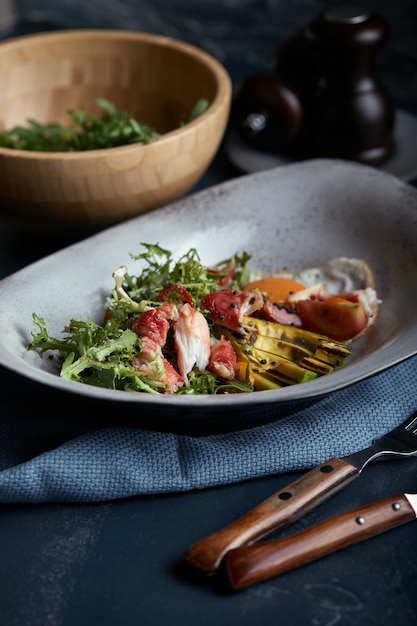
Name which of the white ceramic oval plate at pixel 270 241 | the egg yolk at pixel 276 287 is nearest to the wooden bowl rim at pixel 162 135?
the white ceramic oval plate at pixel 270 241

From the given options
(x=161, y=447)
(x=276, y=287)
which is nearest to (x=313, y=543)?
(x=161, y=447)

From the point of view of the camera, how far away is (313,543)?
135 centimetres

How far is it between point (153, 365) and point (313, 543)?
43cm

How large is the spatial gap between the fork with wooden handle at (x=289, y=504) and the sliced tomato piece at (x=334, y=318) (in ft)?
0.93

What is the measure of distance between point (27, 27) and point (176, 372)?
2.63m

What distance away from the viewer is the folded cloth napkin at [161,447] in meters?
1.51

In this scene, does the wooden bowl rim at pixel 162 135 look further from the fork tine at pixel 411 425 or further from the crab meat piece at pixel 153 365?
the fork tine at pixel 411 425

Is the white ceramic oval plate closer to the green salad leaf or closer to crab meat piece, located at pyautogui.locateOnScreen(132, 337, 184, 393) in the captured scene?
the green salad leaf

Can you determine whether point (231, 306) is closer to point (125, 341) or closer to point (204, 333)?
point (204, 333)

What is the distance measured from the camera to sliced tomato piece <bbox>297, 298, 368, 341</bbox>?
5.86 ft

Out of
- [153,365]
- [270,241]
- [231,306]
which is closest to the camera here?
[153,365]

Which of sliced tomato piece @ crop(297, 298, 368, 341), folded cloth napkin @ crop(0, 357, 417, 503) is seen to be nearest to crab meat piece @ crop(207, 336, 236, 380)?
folded cloth napkin @ crop(0, 357, 417, 503)

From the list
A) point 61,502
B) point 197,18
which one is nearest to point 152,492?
point 61,502

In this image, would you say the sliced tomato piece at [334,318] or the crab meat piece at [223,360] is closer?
the crab meat piece at [223,360]
